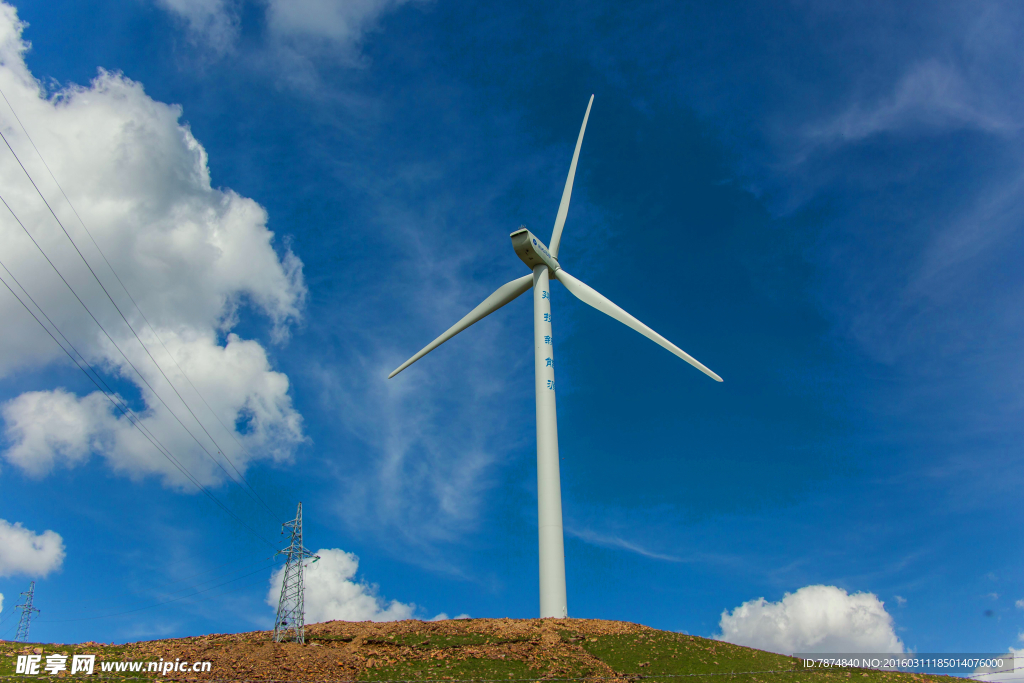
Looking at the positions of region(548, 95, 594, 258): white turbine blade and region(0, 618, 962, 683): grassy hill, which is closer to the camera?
region(0, 618, 962, 683): grassy hill

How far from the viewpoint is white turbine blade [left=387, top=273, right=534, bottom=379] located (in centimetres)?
6431

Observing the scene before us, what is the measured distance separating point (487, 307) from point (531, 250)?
780 centimetres

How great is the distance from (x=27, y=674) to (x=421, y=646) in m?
22.4

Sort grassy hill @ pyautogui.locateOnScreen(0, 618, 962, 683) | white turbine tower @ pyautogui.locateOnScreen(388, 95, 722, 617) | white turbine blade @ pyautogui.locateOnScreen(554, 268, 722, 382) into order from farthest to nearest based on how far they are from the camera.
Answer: white turbine blade @ pyautogui.locateOnScreen(554, 268, 722, 382)
white turbine tower @ pyautogui.locateOnScreen(388, 95, 722, 617)
grassy hill @ pyautogui.locateOnScreen(0, 618, 962, 683)

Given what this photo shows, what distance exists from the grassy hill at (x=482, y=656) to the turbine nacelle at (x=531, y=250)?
32.8m

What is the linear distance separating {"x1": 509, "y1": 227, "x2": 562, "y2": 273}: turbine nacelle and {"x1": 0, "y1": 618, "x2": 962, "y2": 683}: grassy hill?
32.8 m

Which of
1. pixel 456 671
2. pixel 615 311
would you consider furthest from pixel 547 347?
pixel 456 671

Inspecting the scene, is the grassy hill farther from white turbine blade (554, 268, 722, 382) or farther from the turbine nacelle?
the turbine nacelle

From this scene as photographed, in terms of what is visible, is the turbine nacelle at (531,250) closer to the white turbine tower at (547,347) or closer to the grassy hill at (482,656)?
the white turbine tower at (547,347)

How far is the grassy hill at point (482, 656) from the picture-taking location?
37.8 meters

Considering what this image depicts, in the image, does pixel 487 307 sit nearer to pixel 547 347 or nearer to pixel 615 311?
pixel 547 347

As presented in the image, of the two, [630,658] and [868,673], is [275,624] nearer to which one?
[630,658]

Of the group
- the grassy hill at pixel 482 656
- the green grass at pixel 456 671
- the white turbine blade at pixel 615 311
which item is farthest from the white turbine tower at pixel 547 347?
the green grass at pixel 456 671

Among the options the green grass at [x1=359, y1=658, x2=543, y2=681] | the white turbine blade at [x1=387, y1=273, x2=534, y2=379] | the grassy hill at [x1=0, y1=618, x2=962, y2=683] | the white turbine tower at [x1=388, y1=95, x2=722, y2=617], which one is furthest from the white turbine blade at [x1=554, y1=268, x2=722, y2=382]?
the green grass at [x1=359, y1=658, x2=543, y2=681]
